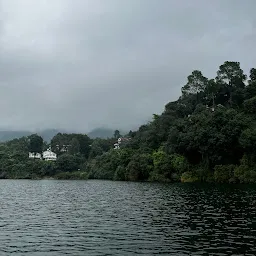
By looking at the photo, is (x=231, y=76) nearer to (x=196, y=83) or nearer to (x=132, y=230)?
(x=196, y=83)

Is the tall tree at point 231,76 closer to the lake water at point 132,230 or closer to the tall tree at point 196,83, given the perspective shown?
the tall tree at point 196,83

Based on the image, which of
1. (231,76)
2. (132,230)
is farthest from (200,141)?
(132,230)

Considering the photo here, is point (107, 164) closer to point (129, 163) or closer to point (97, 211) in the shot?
point (129, 163)

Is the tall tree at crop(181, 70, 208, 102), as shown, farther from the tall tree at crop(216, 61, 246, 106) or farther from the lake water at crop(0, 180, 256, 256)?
the lake water at crop(0, 180, 256, 256)

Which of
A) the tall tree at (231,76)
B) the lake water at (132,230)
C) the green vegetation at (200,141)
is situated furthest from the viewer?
the tall tree at (231,76)

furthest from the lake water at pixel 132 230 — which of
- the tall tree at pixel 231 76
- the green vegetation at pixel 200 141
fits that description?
the tall tree at pixel 231 76

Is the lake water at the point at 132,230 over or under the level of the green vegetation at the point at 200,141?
under

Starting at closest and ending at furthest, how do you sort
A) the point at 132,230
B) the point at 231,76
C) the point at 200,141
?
the point at 132,230, the point at 200,141, the point at 231,76

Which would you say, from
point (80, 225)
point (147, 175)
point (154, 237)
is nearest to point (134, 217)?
point (80, 225)

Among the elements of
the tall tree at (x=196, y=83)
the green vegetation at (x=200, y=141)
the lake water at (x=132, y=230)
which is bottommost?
the lake water at (x=132, y=230)

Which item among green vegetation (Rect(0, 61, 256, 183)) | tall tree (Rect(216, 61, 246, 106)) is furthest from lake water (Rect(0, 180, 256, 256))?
tall tree (Rect(216, 61, 246, 106))

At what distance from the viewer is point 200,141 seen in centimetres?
9969

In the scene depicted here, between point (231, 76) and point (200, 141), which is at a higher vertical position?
point (231, 76)

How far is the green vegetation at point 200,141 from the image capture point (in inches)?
3824
